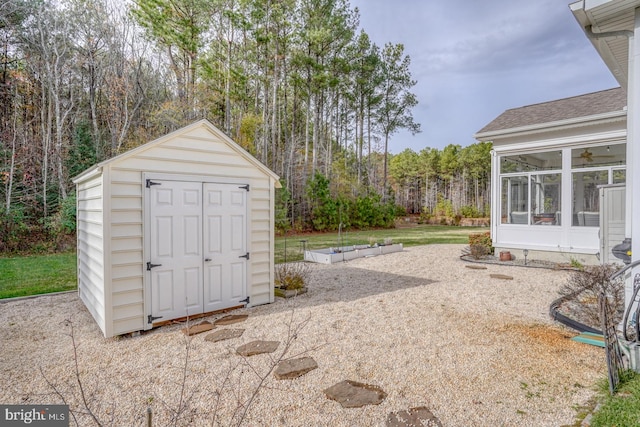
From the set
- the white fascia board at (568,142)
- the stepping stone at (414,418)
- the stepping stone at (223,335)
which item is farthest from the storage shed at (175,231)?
the white fascia board at (568,142)

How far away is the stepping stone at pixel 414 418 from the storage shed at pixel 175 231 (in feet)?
10.4

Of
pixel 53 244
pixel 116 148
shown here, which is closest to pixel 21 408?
pixel 53 244

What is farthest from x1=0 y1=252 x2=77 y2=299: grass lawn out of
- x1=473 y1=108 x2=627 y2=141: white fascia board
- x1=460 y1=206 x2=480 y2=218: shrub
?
x1=460 y1=206 x2=480 y2=218: shrub

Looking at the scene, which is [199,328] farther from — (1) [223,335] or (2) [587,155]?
(2) [587,155]

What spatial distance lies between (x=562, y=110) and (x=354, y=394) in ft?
34.2

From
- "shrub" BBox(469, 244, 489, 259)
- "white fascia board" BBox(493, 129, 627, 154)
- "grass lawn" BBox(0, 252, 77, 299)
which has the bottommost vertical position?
"grass lawn" BBox(0, 252, 77, 299)

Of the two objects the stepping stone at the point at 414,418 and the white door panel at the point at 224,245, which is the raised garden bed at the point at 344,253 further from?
the stepping stone at the point at 414,418

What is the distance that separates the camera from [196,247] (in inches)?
182

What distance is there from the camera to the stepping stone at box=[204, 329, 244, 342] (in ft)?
13.2

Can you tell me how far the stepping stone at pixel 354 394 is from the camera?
266cm

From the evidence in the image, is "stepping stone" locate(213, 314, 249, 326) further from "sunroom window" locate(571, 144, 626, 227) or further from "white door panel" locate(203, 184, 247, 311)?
"sunroom window" locate(571, 144, 626, 227)

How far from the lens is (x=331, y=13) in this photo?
20547 millimetres

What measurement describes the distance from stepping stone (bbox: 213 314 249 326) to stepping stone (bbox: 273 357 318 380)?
1504 mm

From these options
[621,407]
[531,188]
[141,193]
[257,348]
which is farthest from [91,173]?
[531,188]
